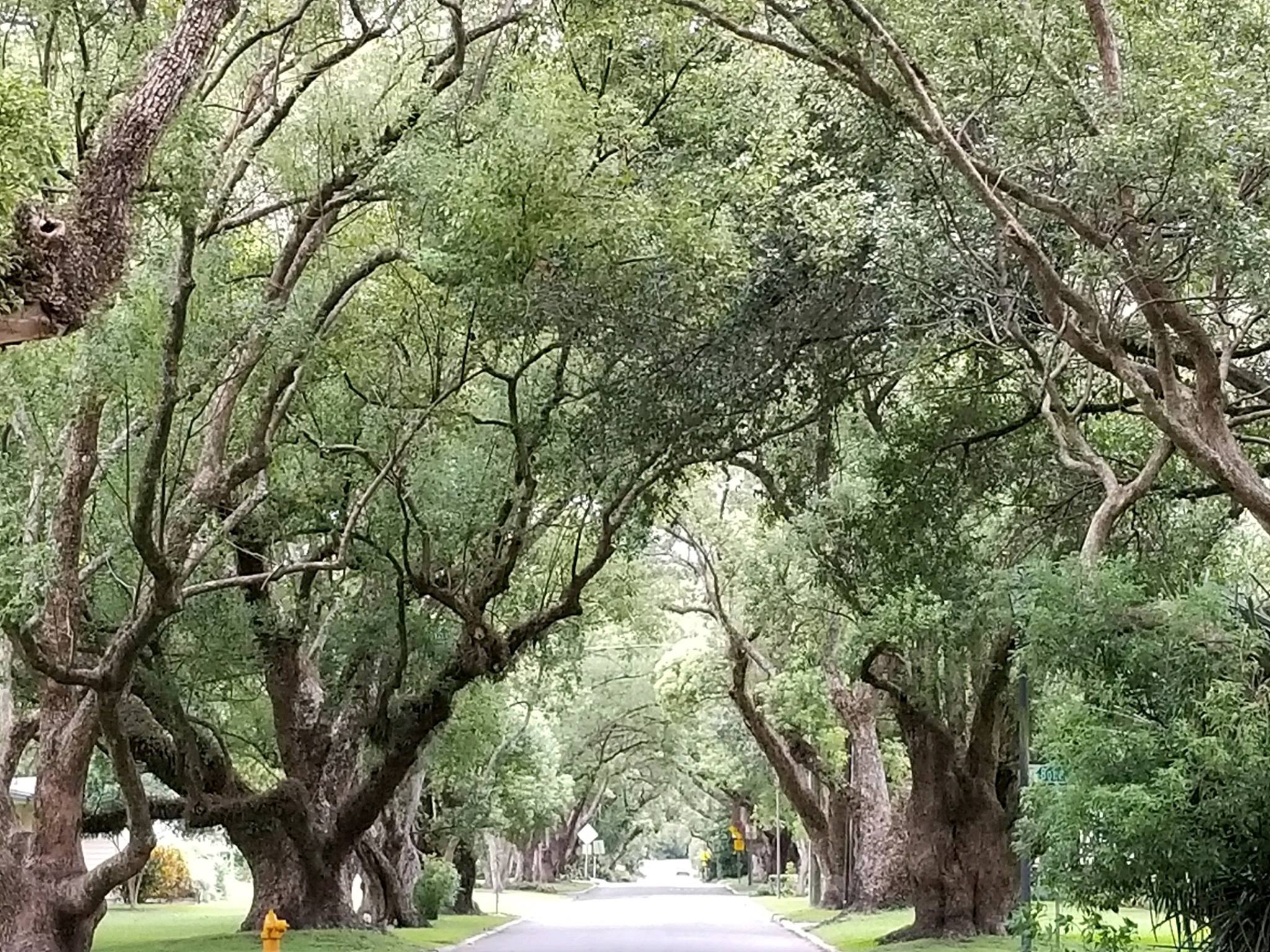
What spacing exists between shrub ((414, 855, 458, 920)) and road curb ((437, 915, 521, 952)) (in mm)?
1321

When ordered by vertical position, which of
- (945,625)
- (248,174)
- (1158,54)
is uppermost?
(248,174)

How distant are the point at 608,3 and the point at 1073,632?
6.69 m

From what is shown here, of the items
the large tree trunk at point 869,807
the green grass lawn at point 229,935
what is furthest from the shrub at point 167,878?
the large tree trunk at point 869,807

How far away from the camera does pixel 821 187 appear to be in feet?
46.5

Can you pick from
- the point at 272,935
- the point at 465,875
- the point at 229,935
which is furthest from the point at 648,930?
the point at 272,935

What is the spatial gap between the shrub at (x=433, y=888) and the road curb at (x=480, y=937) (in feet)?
4.33

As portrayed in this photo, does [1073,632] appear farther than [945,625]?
No

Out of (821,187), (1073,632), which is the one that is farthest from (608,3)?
(1073,632)

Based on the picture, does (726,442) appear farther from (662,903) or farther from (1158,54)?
(662,903)

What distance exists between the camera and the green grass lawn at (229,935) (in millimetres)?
22938

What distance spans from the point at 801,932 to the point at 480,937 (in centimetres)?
615

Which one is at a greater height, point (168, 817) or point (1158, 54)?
point (1158, 54)

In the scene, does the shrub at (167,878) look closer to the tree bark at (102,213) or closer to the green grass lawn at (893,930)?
the green grass lawn at (893,930)

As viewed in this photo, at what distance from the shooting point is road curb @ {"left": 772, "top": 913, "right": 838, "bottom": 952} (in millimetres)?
25278
